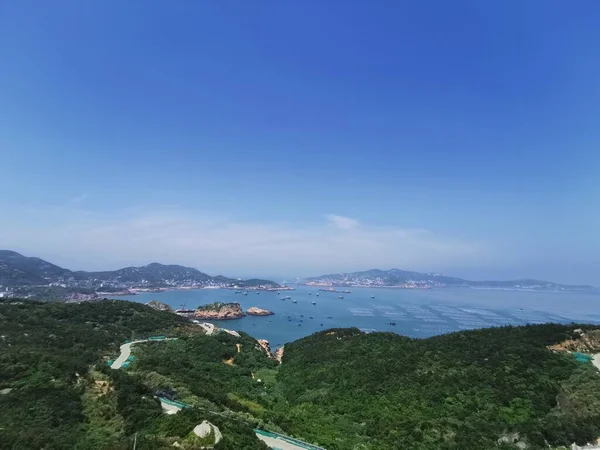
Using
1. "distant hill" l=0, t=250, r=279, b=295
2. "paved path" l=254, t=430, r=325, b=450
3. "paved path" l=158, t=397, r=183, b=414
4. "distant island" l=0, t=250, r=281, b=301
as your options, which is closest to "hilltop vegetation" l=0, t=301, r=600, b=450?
"paved path" l=158, t=397, r=183, b=414

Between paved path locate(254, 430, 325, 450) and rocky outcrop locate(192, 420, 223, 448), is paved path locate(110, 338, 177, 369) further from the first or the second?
rocky outcrop locate(192, 420, 223, 448)

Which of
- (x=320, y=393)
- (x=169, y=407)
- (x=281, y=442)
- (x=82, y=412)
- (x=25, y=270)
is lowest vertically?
(x=320, y=393)

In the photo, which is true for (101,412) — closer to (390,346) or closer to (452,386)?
(452,386)

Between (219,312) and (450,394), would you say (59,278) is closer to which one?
(219,312)

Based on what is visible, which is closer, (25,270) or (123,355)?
(123,355)

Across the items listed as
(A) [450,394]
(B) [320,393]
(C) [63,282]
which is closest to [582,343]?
(A) [450,394]

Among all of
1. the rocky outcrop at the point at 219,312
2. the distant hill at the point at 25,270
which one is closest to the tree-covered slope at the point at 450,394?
the rocky outcrop at the point at 219,312

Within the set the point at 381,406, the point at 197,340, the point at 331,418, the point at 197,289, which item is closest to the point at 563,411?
the point at 381,406
